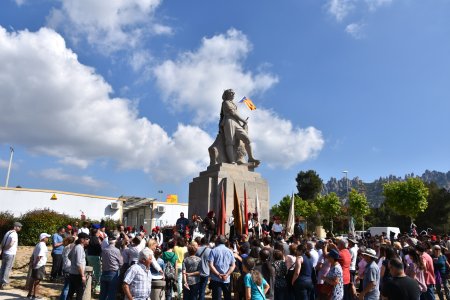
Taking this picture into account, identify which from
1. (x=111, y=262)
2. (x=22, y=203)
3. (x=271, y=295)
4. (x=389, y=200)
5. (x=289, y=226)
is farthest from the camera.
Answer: (x=389, y=200)

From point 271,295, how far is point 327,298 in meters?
1.21

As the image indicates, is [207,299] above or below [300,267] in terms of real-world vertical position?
below

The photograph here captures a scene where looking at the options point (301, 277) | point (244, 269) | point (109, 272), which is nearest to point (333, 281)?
point (301, 277)

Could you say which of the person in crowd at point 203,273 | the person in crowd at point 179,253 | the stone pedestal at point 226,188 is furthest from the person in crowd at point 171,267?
the stone pedestal at point 226,188

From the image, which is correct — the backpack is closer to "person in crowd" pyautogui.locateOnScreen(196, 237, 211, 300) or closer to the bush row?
"person in crowd" pyautogui.locateOnScreen(196, 237, 211, 300)

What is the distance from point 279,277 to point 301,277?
1.43ft

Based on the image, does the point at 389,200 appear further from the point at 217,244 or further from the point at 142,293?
the point at 142,293

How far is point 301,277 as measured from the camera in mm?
7727

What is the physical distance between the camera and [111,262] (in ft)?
27.0

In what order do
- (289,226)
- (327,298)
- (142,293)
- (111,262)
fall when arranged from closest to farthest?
(142,293) < (327,298) < (111,262) < (289,226)

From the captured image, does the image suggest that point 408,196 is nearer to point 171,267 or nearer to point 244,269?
point 171,267

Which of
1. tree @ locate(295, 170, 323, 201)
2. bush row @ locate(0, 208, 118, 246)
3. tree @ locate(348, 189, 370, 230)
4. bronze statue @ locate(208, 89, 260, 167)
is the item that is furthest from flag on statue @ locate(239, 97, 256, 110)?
tree @ locate(295, 170, 323, 201)

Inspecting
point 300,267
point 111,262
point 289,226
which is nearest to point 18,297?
point 111,262

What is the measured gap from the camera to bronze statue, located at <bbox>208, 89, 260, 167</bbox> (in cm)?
1853
